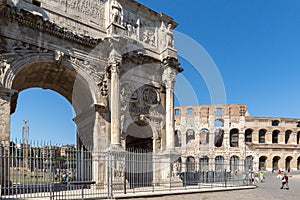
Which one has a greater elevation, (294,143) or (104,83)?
(104,83)

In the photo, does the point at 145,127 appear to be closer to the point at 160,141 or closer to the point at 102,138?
the point at 160,141

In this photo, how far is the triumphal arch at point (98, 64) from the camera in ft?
36.7

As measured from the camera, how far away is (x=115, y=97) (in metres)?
13.3

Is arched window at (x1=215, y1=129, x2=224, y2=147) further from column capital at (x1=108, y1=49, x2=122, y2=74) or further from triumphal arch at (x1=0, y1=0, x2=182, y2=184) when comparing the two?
column capital at (x1=108, y1=49, x2=122, y2=74)

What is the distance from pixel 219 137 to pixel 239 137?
2.61 m

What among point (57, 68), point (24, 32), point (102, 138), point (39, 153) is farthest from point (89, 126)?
point (24, 32)

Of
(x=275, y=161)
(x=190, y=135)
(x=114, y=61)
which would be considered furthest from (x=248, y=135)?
(x=114, y=61)

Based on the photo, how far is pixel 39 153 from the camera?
33.0ft

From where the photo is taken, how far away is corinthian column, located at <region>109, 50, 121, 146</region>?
13.0 metres

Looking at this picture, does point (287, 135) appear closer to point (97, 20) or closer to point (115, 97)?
point (115, 97)

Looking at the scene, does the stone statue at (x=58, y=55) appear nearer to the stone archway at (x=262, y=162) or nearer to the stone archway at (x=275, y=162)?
the stone archway at (x=262, y=162)

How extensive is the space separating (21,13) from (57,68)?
2.55 meters

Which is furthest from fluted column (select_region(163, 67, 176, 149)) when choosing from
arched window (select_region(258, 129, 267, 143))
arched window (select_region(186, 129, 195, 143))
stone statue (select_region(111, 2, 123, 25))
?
arched window (select_region(258, 129, 267, 143))

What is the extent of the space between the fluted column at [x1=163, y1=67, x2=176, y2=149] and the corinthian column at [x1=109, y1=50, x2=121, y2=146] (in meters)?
2.90
